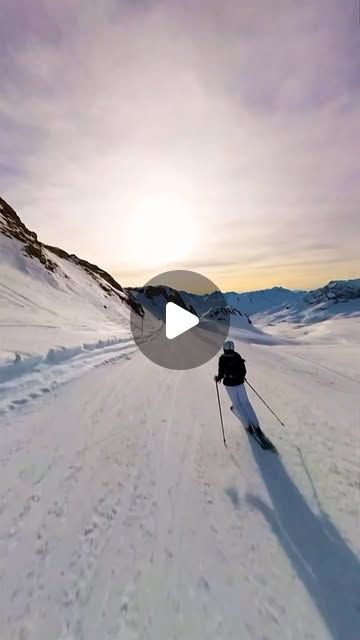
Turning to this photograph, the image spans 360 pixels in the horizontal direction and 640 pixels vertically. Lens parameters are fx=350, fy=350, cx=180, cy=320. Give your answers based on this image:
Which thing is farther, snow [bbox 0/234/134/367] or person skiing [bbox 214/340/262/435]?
snow [bbox 0/234/134/367]

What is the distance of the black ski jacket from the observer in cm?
760

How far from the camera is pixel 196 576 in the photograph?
3.55 metres

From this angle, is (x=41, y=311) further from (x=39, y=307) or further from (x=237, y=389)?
(x=237, y=389)

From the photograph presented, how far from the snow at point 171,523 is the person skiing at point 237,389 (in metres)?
0.39

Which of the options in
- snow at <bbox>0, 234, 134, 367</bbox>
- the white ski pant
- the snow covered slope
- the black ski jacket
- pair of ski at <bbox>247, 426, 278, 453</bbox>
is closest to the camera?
pair of ski at <bbox>247, 426, 278, 453</bbox>

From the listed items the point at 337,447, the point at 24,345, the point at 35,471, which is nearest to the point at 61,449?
the point at 35,471

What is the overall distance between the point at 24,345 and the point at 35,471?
10051 millimetres

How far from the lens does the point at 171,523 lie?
14.4ft

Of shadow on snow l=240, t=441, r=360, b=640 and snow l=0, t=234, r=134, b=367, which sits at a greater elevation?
snow l=0, t=234, r=134, b=367

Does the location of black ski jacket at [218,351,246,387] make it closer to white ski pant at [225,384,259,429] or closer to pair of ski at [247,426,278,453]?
white ski pant at [225,384,259,429]

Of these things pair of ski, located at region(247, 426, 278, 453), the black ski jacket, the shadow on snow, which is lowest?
the shadow on snow

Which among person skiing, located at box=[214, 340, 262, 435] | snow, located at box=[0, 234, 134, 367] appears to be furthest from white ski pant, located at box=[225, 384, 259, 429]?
snow, located at box=[0, 234, 134, 367]

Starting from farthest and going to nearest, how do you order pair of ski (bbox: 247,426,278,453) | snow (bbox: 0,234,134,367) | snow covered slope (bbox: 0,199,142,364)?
snow covered slope (bbox: 0,199,142,364), snow (bbox: 0,234,134,367), pair of ski (bbox: 247,426,278,453)

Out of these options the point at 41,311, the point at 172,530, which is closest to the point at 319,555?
the point at 172,530
